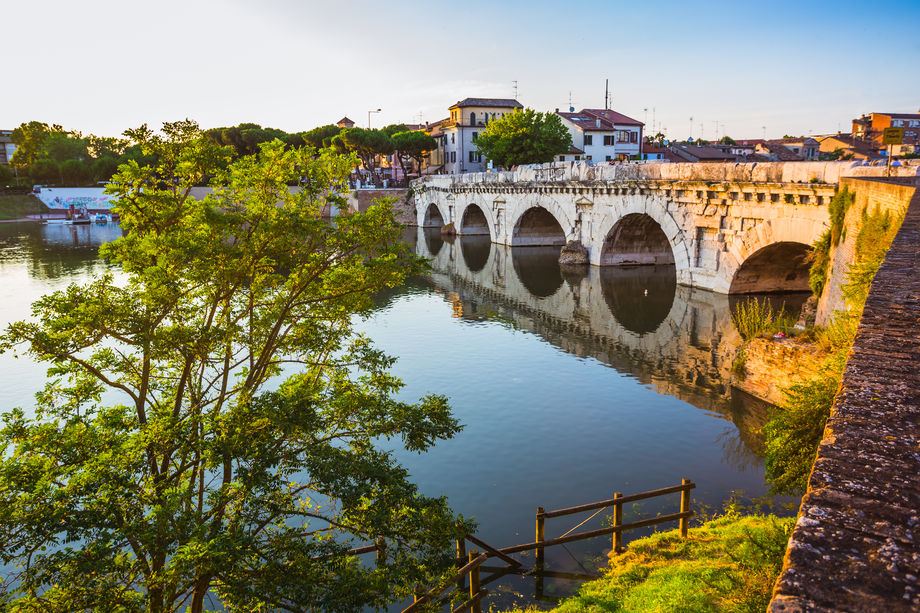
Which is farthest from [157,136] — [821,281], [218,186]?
[821,281]

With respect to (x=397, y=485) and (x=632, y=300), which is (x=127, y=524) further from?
(x=632, y=300)

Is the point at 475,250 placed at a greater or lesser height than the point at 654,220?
lesser

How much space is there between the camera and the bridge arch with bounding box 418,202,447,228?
7056 cm

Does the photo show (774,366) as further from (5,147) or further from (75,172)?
(5,147)

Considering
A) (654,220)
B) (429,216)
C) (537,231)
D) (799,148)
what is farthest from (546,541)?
(799,148)

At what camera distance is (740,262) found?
1049 inches

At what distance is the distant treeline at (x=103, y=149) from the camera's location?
8350 centimetres

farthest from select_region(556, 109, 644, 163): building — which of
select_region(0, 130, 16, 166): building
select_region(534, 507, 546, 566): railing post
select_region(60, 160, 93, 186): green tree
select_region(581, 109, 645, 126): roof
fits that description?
select_region(0, 130, 16, 166): building

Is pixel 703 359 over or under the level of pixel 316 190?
under

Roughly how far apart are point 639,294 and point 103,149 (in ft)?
331

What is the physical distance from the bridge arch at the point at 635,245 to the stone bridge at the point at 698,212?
59 mm

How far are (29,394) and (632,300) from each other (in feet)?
76.5

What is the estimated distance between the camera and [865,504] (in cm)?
265

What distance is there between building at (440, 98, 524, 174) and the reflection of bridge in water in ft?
153
